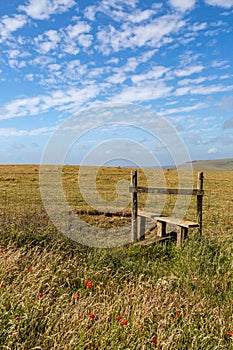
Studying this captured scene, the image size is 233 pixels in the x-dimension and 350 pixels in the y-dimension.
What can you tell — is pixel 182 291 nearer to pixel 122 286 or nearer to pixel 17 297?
pixel 122 286

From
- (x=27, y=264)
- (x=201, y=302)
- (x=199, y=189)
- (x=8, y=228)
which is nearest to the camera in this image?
(x=201, y=302)

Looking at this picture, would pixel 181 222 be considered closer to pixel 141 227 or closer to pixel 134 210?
pixel 141 227

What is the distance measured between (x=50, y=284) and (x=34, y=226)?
9.95 ft

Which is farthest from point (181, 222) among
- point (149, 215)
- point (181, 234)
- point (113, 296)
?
point (113, 296)

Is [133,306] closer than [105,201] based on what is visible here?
Yes

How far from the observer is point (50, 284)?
15.3ft

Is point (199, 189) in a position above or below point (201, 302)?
above

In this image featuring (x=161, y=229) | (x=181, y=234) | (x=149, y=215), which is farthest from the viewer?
(x=149, y=215)

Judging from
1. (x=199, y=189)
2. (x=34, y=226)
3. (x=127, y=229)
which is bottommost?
(x=127, y=229)

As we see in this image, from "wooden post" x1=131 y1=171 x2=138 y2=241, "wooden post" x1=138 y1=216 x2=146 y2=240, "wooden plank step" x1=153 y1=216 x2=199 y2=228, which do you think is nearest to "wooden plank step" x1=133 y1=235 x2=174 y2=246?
"wooden plank step" x1=153 y1=216 x2=199 y2=228

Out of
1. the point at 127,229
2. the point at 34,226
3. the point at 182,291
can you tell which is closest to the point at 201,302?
the point at 182,291

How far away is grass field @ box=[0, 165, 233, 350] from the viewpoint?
3.46m

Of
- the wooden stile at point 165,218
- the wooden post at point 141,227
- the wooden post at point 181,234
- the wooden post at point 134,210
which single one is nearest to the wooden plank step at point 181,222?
A: the wooden stile at point 165,218

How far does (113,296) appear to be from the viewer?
4773 millimetres
